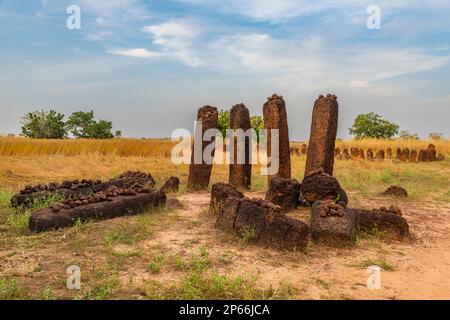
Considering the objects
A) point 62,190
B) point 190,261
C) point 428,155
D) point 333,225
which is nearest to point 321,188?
point 333,225

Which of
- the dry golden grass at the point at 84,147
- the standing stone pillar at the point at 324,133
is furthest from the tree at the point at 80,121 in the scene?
the standing stone pillar at the point at 324,133

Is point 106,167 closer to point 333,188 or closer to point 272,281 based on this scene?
point 333,188

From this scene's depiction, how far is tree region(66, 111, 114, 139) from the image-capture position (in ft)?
155

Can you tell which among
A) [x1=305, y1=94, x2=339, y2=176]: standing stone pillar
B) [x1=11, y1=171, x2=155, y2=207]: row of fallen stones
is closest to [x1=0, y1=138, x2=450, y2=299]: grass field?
[x1=11, y1=171, x2=155, y2=207]: row of fallen stones

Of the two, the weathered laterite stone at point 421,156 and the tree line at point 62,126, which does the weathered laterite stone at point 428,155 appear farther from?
the tree line at point 62,126

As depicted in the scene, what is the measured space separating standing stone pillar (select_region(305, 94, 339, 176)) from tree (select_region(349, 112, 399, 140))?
1694 inches

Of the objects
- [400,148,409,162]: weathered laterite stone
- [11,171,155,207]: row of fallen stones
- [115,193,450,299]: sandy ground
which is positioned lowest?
[115,193,450,299]: sandy ground

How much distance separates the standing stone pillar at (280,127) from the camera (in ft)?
36.8

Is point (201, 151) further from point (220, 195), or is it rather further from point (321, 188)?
point (321, 188)

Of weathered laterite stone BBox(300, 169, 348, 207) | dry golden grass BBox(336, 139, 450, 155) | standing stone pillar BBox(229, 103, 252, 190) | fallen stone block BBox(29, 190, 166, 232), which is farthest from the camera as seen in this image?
dry golden grass BBox(336, 139, 450, 155)

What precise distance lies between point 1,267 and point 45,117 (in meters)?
40.6

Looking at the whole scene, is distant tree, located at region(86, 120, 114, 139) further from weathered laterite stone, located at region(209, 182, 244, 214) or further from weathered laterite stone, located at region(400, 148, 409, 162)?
weathered laterite stone, located at region(209, 182, 244, 214)
